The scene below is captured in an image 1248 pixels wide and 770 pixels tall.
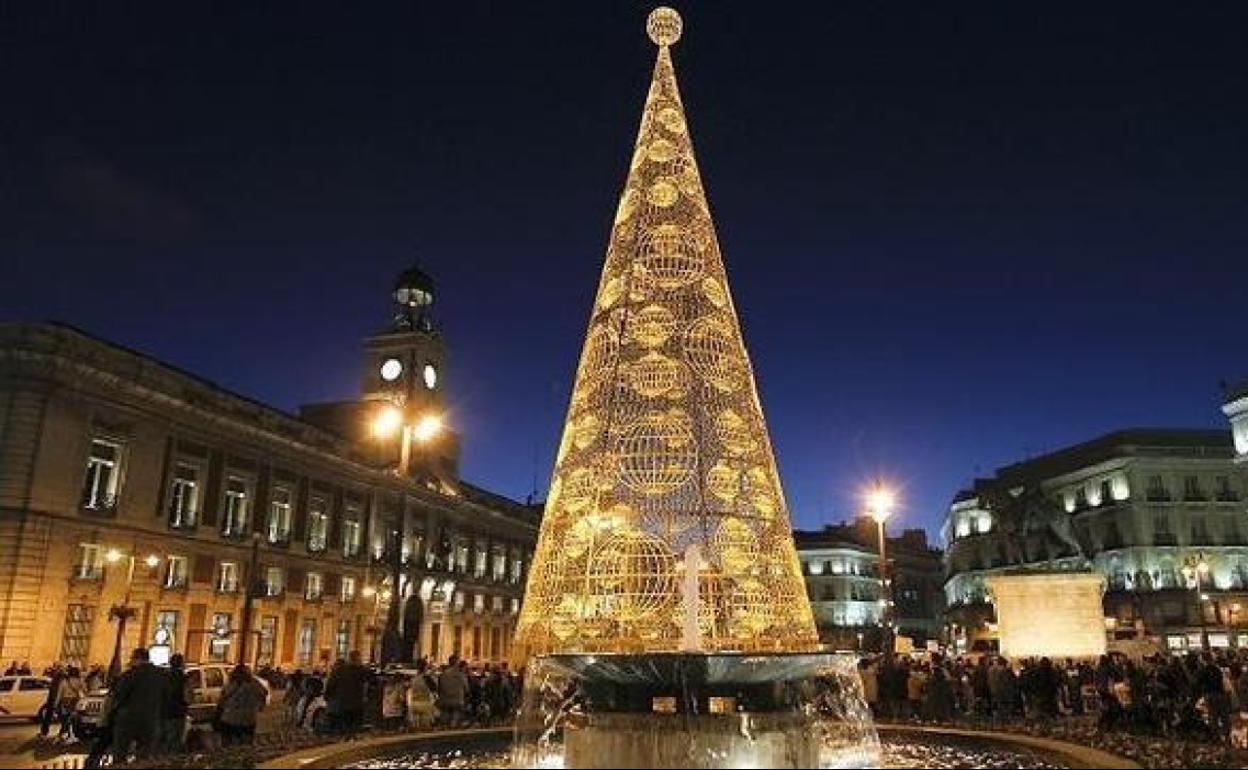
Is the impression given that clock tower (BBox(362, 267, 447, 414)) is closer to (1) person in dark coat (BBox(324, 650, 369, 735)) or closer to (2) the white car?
(2) the white car

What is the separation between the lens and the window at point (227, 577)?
40969mm

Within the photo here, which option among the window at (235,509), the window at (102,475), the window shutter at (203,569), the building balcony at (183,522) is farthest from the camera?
the window at (235,509)

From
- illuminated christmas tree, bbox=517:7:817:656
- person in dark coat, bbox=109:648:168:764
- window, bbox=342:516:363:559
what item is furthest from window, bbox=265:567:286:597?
person in dark coat, bbox=109:648:168:764

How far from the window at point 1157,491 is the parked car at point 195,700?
185 feet

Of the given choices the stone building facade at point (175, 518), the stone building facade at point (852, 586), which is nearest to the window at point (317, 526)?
the stone building facade at point (175, 518)

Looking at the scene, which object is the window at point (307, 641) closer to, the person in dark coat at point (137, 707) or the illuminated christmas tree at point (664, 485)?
the illuminated christmas tree at point (664, 485)

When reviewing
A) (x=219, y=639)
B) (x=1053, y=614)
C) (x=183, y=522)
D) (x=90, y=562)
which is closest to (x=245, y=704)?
(x=1053, y=614)

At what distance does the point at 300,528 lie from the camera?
4706 cm

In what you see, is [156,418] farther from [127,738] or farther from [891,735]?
[891,735]

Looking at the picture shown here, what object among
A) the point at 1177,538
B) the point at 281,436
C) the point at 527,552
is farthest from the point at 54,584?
the point at 1177,538

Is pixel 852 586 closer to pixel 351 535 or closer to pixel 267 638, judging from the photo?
pixel 351 535

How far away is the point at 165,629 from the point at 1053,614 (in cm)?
3210

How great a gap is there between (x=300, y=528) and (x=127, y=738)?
37680 millimetres

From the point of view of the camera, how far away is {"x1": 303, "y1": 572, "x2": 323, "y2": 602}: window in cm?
4688
